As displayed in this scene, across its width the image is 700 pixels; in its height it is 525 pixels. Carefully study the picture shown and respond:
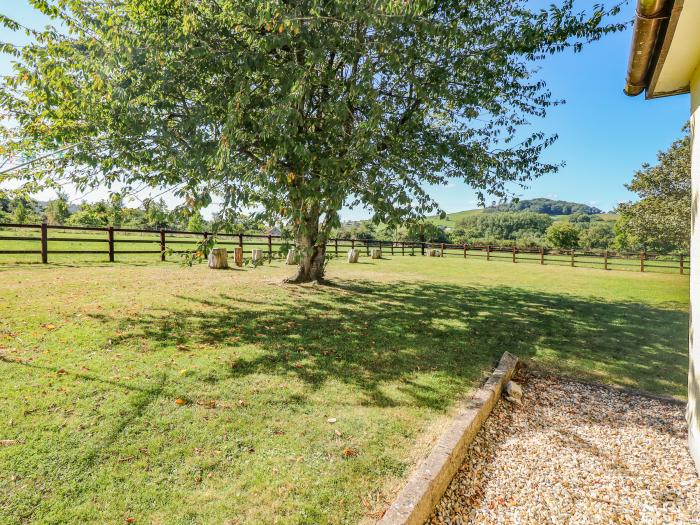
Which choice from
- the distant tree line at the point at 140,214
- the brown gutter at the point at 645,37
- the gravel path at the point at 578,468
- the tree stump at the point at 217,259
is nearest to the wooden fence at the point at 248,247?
the tree stump at the point at 217,259

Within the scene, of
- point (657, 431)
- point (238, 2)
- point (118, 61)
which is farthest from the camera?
point (238, 2)

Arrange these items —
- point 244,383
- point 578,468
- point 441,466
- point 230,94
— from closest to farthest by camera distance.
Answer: point 441,466
point 578,468
point 244,383
point 230,94

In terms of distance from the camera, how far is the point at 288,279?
9492 millimetres

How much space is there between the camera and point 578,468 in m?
2.51

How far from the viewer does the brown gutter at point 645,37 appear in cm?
213

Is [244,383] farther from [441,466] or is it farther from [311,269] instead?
[311,269]

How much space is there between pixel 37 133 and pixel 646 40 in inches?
281

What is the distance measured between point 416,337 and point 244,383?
2.87 m

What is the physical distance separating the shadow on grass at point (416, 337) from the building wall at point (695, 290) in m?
1.28

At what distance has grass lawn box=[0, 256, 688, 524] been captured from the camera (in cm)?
205

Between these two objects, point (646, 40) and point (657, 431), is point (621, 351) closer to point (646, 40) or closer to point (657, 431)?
point (657, 431)

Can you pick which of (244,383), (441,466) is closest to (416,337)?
(244,383)

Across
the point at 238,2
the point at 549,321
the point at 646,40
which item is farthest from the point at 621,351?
the point at 238,2


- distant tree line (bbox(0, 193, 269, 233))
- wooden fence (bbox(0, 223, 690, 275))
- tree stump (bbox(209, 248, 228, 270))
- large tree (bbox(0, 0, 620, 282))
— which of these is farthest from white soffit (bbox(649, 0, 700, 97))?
tree stump (bbox(209, 248, 228, 270))
